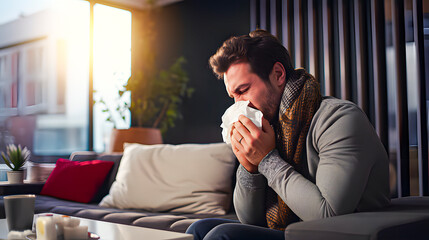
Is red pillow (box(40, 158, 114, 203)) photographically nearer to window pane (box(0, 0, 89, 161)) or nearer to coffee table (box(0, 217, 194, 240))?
coffee table (box(0, 217, 194, 240))

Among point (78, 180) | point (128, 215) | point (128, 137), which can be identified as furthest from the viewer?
point (128, 137)

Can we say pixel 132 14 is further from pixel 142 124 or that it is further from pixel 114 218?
pixel 114 218

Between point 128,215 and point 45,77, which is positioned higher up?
point 45,77

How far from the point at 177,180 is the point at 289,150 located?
1204 millimetres

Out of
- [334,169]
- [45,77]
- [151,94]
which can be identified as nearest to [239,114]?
[334,169]

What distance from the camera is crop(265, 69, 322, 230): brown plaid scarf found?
1.28 meters

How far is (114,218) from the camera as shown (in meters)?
2.17

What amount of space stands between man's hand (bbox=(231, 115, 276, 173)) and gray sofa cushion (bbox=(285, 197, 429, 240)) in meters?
0.32

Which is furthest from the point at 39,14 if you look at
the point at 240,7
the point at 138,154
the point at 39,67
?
the point at 138,154

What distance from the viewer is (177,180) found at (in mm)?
2391

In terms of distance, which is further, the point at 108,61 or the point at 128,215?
the point at 108,61

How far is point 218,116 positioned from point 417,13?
7.33 ft

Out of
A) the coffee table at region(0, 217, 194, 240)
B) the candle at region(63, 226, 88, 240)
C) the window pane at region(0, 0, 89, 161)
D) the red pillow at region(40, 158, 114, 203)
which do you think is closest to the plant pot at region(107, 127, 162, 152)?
the red pillow at region(40, 158, 114, 203)

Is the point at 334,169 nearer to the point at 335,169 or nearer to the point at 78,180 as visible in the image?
the point at 335,169
